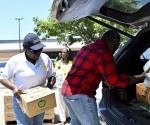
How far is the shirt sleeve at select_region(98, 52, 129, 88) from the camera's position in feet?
14.8

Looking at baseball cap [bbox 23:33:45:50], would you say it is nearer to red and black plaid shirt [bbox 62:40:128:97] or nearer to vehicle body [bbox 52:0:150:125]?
red and black plaid shirt [bbox 62:40:128:97]

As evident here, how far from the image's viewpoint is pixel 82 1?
3395 mm

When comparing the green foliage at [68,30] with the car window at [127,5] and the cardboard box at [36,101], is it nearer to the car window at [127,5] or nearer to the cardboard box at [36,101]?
the cardboard box at [36,101]

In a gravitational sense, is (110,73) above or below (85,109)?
above

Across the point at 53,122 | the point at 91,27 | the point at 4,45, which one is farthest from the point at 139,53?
the point at 4,45

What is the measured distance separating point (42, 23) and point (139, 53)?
28281mm

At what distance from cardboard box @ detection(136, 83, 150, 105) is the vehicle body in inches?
3.8

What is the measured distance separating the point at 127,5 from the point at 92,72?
44.7 inches

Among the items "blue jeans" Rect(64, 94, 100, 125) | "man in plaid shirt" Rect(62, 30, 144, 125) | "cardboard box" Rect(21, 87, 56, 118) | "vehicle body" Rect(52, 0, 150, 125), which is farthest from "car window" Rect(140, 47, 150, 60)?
"cardboard box" Rect(21, 87, 56, 118)

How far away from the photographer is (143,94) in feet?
13.8

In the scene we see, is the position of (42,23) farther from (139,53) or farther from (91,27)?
(139,53)

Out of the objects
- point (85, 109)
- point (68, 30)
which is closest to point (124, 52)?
point (85, 109)

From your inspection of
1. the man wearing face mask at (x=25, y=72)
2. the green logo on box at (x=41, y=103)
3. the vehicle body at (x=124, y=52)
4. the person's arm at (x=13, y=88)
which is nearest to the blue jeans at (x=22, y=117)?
the man wearing face mask at (x=25, y=72)

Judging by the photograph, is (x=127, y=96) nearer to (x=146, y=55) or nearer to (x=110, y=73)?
(x=110, y=73)
